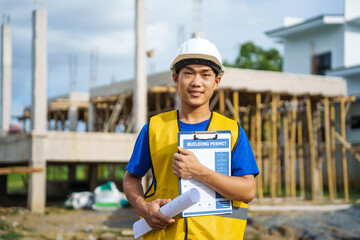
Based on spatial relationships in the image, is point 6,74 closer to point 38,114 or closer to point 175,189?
point 38,114

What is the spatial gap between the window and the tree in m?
8.95

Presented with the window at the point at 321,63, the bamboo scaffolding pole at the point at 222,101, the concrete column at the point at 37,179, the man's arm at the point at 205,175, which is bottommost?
the concrete column at the point at 37,179

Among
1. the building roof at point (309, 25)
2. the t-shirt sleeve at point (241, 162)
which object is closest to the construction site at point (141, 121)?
the building roof at point (309, 25)

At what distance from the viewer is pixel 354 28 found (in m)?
23.3

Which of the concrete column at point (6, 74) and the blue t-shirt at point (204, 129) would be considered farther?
the concrete column at point (6, 74)

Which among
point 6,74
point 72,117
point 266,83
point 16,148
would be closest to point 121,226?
point 16,148

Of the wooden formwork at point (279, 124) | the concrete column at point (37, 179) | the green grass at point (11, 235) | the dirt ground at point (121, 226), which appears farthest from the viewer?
→ the wooden formwork at point (279, 124)

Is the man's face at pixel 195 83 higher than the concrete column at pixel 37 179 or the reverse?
higher

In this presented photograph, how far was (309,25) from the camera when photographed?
2397 cm

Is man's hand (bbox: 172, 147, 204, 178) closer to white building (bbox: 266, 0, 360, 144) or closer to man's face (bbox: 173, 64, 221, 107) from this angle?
man's face (bbox: 173, 64, 221, 107)

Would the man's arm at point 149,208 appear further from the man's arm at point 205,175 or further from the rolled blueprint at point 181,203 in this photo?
the man's arm at point 205,175

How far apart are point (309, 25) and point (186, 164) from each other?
76.9ft

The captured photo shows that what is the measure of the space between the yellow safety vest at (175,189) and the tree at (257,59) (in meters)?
31.8

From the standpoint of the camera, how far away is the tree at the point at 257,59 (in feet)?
111
